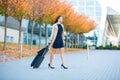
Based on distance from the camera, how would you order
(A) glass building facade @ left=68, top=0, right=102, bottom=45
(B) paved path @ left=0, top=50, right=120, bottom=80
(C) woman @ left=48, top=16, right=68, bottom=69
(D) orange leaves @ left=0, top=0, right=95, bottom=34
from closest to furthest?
1. (B) paved path @ left=0, top=50, right=120, bottom=80
2. (C) woman @ left=48, top=16, right=68, bottom=69
3. (D) orange leaves @ left=0, top=0, right=95, bottom=34
4. (A) glass building facade @ left=68, top=0, right=102, bottom=45

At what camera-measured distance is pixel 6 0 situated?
2891 centimetres

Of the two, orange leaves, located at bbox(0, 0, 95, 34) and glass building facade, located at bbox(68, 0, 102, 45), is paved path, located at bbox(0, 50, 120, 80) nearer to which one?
orange leaves, located at bbox(0, 0, 95, 34)

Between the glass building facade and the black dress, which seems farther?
the glass building facade

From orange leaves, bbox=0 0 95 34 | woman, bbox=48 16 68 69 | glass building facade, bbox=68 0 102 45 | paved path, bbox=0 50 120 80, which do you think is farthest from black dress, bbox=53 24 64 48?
glass building facade, bbox=68 0 102 45

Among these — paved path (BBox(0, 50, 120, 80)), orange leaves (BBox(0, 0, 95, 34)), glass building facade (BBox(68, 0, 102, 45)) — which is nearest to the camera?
paved path (BBox(0, 50, 120, 80))

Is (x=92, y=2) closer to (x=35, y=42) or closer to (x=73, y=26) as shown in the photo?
(x=35, y=42)

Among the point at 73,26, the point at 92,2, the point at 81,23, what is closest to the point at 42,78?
the point at 73,26

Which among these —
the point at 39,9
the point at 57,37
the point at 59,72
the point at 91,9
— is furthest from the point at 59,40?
the point at 91,9

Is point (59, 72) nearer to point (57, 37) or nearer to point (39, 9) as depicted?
point (57, 37)

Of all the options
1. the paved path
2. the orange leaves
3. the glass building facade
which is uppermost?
the glass building facade

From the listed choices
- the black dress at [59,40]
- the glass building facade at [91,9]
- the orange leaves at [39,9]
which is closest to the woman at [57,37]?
the black dress at [59,40]

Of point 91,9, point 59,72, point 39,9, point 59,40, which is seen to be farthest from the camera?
point 91,9

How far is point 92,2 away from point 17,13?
5579 cm

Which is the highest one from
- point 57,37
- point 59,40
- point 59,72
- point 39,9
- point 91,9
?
point 91,9
